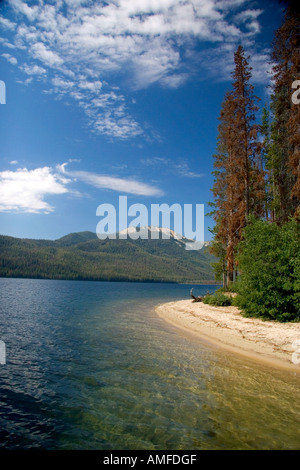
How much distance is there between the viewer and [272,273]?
19859 mm

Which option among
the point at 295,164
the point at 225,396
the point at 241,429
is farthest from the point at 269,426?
the point at 295,164

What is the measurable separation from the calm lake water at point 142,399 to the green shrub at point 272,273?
6.66 meters

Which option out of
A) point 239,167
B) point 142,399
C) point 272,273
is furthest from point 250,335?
point 239,167

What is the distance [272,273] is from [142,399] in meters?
14.4

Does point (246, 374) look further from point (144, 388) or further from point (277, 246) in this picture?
point (277, 246)

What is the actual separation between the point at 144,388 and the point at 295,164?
22552mm

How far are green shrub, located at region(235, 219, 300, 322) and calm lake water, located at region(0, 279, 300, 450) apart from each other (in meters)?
6.66

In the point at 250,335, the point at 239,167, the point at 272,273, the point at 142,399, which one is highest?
the point at 239,167

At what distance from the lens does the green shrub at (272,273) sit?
19070 millimetres

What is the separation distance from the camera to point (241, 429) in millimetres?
7637

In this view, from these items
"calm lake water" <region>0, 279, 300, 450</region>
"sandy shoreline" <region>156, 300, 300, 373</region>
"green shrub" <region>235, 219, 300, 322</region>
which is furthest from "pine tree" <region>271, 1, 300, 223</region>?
"calm lake water" <region>0, 279, 300, 450</region>

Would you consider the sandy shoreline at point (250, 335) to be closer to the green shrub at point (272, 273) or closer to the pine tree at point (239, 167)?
the green shrub at point (272, 273)
